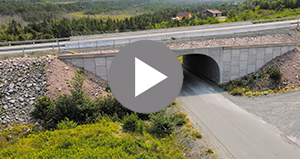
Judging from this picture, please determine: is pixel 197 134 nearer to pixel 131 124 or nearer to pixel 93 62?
pixel 131 124

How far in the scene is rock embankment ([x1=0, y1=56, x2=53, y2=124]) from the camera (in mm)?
17594

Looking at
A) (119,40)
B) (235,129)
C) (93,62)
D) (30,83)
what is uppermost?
(119,40)

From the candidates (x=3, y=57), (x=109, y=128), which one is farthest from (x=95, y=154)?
(x=3, y=57)

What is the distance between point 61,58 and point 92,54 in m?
3.32

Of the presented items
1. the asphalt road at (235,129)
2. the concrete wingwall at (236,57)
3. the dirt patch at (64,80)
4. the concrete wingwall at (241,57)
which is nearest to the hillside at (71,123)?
the dirt patch at (64,80)

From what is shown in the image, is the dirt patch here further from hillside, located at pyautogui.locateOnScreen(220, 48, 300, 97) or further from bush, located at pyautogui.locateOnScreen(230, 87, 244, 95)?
hillside, located at pyautogui.locateOnScreen(220, 48, 300, 97)

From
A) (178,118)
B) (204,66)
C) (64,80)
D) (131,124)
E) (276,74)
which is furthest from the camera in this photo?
(204,66)

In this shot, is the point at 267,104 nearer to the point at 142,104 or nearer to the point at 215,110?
the point at 215,110

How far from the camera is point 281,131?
1692cm

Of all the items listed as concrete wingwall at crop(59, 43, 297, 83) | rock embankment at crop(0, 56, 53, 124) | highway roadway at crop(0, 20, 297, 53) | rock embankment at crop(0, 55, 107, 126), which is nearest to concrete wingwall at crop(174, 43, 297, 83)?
concrete wingwall at crop(59, 43, 297, 83)

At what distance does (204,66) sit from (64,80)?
18890mm

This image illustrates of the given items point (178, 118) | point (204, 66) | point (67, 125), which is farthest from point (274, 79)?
point (67, 125)

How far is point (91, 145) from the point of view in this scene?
13711mm

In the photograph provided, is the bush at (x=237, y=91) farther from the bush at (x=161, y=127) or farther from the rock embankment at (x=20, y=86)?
the rock embankment at (x=20, y=86)
